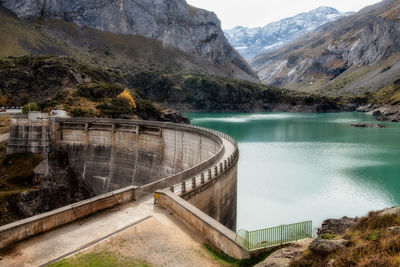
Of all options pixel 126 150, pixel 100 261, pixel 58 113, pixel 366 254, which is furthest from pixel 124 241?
pixel 58 113

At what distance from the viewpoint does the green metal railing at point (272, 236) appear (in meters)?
9.80

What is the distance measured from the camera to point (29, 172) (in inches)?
1593

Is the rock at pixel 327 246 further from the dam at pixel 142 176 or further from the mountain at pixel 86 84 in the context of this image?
the mountain at pixel 86 84

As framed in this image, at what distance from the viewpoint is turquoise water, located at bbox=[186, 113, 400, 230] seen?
31906 millimetres

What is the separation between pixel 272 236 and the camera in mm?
10414

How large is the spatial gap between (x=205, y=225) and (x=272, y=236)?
275 cm

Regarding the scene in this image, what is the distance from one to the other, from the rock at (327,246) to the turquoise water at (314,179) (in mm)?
20977

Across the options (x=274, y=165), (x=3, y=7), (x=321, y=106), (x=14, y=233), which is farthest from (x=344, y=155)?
(x=3, y=7)

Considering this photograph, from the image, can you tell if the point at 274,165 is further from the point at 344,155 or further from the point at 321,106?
the point at 321,106

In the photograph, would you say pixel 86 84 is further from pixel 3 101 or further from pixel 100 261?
pixel 100 261

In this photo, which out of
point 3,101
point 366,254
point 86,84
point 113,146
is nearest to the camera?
point 366,254

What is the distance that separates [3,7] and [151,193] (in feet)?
672

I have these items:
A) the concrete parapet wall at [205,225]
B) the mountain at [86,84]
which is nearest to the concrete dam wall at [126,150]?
the concrete parapet wall at [205,225]

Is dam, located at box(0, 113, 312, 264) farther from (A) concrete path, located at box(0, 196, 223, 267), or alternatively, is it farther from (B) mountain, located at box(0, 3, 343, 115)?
(B) mountain, located at box(0, 3, 343, 115)
